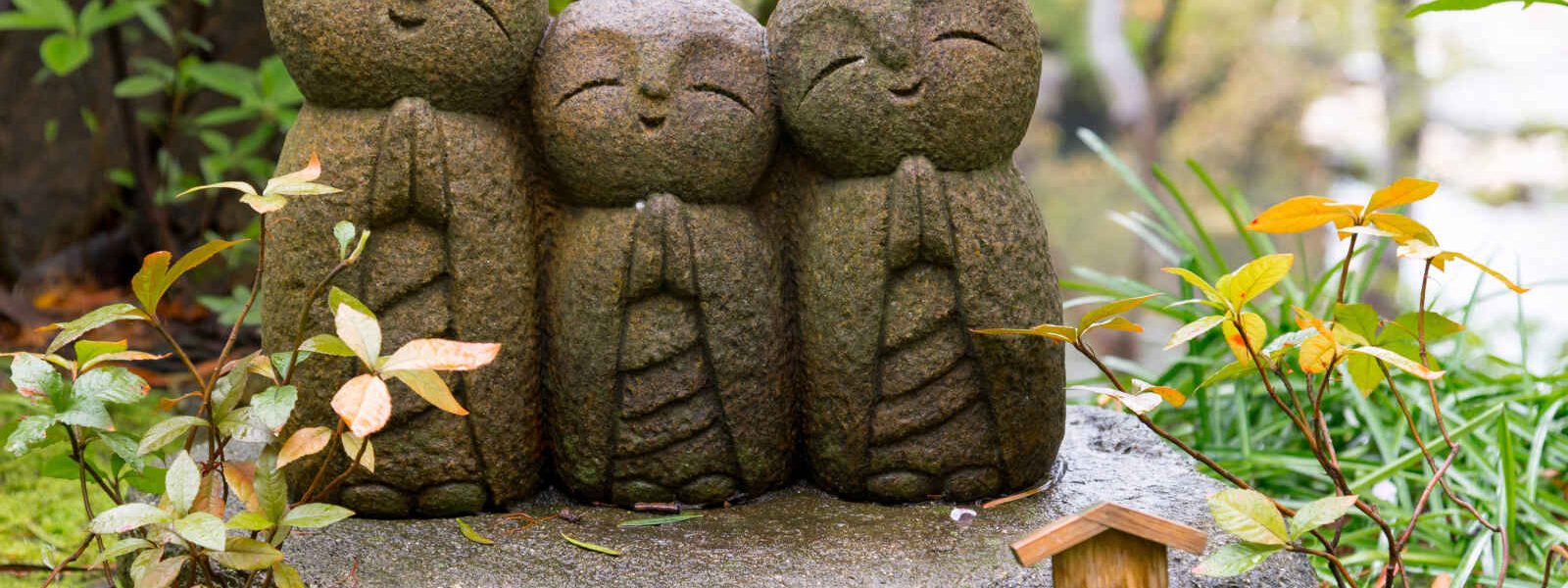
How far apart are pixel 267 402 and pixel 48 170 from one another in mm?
3229

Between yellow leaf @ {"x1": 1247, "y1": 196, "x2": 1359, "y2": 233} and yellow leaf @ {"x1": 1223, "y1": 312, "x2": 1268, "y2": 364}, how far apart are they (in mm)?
117

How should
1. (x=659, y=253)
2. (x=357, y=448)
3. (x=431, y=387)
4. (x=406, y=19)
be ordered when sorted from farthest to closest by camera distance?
1. (x=659, y=253)
2. (x=406, y=19)
3. (x=357, y=448)
4. (x=431, y=387)

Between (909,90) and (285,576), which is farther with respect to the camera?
(909,90)

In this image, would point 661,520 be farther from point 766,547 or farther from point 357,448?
point 357,448

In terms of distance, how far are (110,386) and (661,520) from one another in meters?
0.82

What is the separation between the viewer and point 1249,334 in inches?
61.0

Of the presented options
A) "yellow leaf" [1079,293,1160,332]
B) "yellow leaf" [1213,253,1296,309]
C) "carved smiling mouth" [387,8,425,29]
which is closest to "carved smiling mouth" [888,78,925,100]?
"yellow leaf" [1079,293,1160,332]

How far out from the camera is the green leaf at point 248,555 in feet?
4.78

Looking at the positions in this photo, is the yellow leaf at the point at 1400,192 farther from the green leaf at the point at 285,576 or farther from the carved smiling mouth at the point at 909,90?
the green leaf at the point at 285,576

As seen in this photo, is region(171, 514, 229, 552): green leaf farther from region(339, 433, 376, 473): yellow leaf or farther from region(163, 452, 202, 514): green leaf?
region(339, 433, 376, 473): yellow leaf

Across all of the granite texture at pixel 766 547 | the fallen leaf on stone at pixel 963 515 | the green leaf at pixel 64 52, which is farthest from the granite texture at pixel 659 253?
the green leaf at pixel 64 52

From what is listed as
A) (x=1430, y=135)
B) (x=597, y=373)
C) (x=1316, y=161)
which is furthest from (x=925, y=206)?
(x=1316, y=161)

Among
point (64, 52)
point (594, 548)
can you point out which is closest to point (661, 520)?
point (594, 548)

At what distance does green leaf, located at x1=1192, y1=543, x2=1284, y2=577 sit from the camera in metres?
1.35
